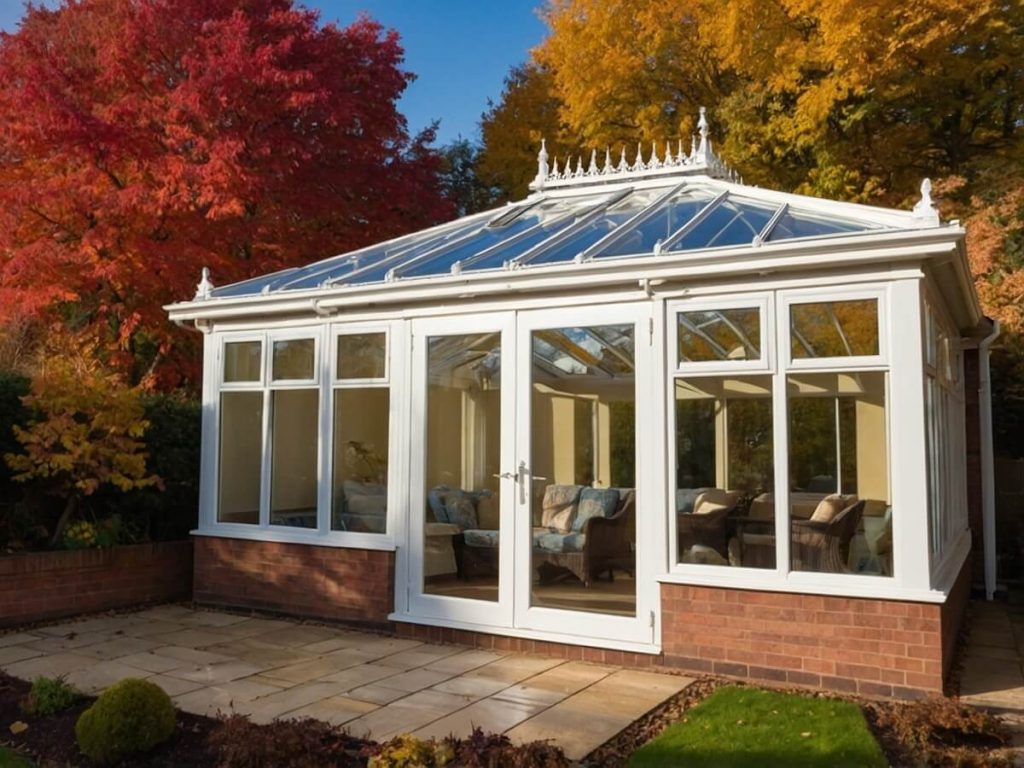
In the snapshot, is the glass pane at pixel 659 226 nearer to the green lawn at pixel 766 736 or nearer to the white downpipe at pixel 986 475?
the green lawn at pixel 766 736

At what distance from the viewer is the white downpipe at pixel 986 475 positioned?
9.53 metres

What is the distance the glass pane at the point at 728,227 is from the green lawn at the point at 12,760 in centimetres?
504

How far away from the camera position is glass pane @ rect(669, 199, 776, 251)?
20.8 ft

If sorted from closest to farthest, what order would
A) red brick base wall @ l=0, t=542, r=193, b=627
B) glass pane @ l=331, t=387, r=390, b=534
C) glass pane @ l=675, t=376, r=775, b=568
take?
glass pane @ l=675, t=376, r=775, b=568
glass pane @ l=331, t=387, r=390, b=534
red brick base wall @ l=0, t=542, r=193, b=627

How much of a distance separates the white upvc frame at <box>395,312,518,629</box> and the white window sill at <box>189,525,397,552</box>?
30 centimetres

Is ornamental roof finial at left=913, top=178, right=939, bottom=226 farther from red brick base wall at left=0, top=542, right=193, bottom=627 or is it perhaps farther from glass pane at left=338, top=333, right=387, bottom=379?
red brick base wall at left=0, top=542, right=193, bottom=627

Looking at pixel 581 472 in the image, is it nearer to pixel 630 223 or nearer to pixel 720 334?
pixel 720 334

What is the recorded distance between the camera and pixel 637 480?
21.2ft

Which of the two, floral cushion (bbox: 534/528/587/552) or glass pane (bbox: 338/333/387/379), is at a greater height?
glass pane (bbox: 338/333/387/379)

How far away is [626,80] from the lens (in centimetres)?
1819

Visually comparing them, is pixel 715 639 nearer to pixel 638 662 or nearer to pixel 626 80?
pixel 638 662

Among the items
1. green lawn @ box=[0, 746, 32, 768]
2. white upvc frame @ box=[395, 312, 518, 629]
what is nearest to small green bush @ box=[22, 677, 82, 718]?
green lawn @ box=[0, 746, 32, 768]

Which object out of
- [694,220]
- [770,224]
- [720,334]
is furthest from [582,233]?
[720,334]

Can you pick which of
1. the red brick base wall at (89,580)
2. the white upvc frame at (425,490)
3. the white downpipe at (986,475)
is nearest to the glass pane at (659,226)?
the white upvc frame at (425,490)
